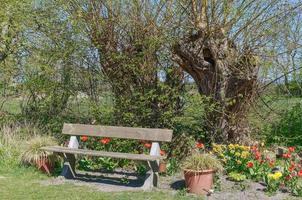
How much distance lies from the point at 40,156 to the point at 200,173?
277 centimetres

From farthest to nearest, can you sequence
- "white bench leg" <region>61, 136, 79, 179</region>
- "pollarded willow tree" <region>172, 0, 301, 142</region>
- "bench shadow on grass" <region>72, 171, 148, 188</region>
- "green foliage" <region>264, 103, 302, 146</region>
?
"green foliage" <region>264, 103, 302, 146</region>, "pollarded willow tree" <region>172, 0, 301, 142</region>, "white bench leg" <region>61, 136, 79, 179</region>, "bench shadow on grass" <region>72, 171, 148, 188</region>

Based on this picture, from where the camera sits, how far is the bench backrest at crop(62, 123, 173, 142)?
6.73 metres

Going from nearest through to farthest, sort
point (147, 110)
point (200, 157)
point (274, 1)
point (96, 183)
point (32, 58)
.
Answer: point (200, 157)
point (96, 183)
point (274, 1)
point (147, 110)
point (32, 58)

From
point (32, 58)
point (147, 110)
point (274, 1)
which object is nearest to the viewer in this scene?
point (274, 1)

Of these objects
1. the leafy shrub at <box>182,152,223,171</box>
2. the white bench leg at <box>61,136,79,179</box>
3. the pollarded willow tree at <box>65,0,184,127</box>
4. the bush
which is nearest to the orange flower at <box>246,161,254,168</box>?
the leafy shrub at <box>182,152,223,171</box>

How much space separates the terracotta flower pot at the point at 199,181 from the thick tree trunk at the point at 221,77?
77.3 inches

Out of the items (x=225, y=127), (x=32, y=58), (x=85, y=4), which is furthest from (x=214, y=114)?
(x=32, y=58)

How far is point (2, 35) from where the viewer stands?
9.77 metres

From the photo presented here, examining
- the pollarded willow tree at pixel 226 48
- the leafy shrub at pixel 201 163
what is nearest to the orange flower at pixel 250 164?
the leafy shrub at pixel 201 163

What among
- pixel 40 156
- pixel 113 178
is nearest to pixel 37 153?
pixel 40 156

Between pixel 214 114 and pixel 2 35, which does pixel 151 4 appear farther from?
pixel 2 35

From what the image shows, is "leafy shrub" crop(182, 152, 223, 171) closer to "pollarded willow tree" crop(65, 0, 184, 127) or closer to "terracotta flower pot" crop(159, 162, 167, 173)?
"terracotta flower pot" crop(159, 162, 167, 173)

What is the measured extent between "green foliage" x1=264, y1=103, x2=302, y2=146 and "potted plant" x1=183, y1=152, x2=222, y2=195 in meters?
3.41

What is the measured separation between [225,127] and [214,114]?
0.33 meters
